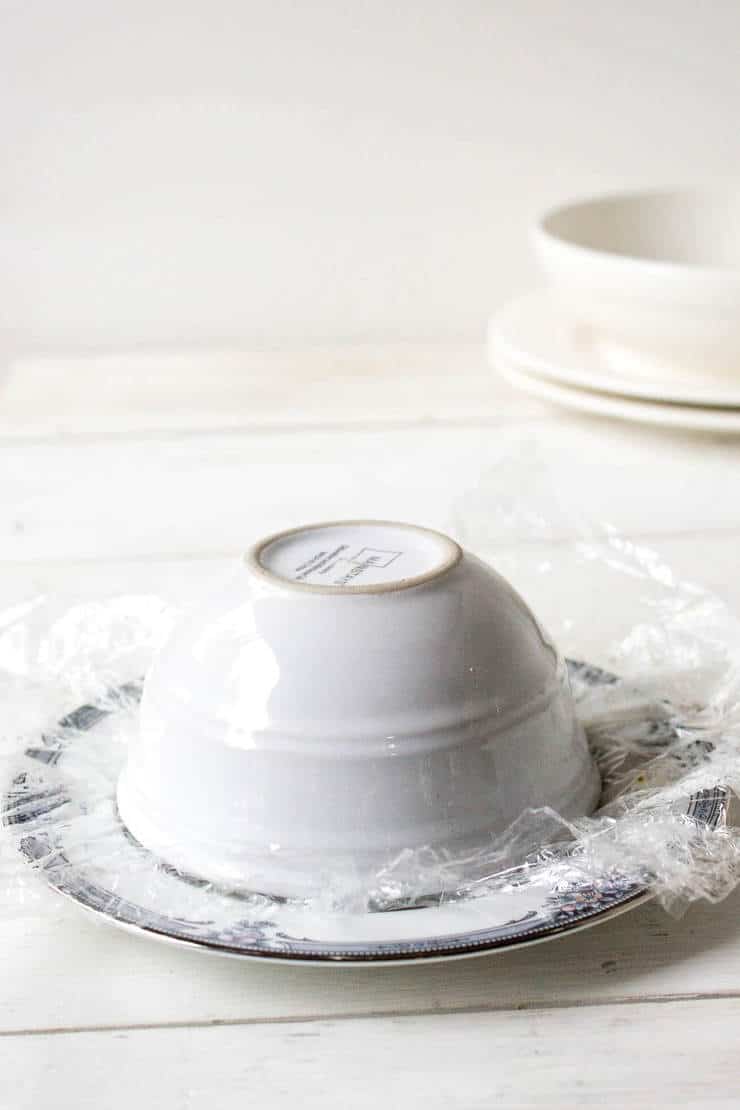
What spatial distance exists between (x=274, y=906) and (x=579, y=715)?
0.20 meters

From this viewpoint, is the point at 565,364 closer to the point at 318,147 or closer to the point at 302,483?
the point at 302,483

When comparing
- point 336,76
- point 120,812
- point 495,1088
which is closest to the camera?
point 495,1088

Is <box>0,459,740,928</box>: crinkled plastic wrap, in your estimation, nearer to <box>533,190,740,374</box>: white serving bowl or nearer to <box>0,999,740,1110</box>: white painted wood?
<box>0,999,740,1110</box>: white painted wood

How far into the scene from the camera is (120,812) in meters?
0.57

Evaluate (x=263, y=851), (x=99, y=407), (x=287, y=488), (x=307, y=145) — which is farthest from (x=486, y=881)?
(x=307, y=145)

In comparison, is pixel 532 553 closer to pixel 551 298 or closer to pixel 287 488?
pixel 287 488

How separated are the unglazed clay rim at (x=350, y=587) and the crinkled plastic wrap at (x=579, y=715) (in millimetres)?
93

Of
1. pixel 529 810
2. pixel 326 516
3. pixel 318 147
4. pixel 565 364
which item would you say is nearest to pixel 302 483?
pixel 326 516

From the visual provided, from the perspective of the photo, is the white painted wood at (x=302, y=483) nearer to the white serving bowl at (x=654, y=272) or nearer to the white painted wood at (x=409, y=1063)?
the white serving bowl at (x=654, y=272)

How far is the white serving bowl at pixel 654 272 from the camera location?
3.38ft

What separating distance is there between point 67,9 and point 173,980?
3.61ft

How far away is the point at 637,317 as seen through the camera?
107 centimetres

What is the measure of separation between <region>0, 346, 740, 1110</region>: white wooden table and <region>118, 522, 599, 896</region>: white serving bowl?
4 centimetres

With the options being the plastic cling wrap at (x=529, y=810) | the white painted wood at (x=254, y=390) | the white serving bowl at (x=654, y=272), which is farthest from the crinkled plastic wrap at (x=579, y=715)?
the white painted wood at (x=254, y=390)
